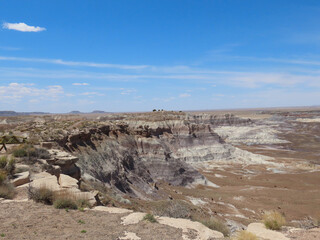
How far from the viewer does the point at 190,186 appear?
33.6 m

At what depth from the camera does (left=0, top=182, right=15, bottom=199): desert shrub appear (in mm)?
9445

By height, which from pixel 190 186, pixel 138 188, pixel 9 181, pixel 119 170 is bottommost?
pixel 190 186

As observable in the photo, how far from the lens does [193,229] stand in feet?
25.2

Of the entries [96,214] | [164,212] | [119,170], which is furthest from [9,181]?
[119,170]

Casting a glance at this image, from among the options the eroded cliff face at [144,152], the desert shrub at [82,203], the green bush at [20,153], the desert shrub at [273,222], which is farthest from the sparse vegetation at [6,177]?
the desert shrub at [273,222]

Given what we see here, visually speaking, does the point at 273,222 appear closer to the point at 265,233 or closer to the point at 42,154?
the point at 265,233

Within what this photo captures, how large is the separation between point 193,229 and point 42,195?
5223 millimetres

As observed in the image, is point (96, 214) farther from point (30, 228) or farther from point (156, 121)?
point (156, 121)

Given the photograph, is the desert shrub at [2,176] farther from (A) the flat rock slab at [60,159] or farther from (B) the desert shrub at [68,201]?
(A) the flat rock slab at [60,159]

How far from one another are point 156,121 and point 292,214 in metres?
28.9

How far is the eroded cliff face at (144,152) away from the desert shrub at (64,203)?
30.4 ft

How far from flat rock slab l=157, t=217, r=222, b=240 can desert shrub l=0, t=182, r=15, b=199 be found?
544 cm

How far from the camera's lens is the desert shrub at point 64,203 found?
8.80m

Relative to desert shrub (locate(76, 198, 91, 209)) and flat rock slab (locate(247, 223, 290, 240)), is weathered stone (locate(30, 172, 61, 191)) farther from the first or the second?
flat rock slab (locate(247, 223, 290, 240))
